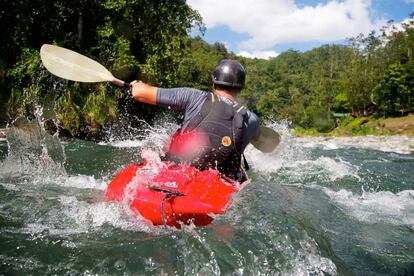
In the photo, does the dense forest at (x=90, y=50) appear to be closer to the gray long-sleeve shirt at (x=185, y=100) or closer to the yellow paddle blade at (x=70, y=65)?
the yellow paddle blade at (x=70, y=65)

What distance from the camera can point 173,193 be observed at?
9.39 ft

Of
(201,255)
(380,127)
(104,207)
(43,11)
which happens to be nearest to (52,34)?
(43,11)

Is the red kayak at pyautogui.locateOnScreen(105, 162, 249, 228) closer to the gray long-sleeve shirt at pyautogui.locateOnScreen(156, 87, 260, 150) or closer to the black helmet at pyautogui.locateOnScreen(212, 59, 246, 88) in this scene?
the gray long-sleeve shirt at pyautogui.locateOnScreen(156, 87, 260, 150)

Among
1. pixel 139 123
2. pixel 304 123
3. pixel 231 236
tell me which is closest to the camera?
pixel 231 236

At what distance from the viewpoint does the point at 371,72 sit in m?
39.1

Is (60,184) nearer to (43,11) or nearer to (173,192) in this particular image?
(173,192)

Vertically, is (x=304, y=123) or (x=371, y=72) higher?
(x=371, y=72)

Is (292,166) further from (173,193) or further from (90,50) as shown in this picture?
(90,50)

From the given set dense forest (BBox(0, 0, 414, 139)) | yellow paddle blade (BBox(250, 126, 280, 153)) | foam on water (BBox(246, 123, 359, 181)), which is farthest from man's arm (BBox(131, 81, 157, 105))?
dense forest (BBox(0, 0, 414, 139))

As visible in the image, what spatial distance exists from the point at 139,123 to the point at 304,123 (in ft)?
101

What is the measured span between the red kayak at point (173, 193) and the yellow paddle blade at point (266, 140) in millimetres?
849

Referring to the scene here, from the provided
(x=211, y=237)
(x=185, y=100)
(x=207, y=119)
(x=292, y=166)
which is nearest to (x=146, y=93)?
(x=185, y=100)

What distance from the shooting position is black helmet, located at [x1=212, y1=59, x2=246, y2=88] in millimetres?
3395

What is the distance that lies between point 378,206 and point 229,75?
274 cm
